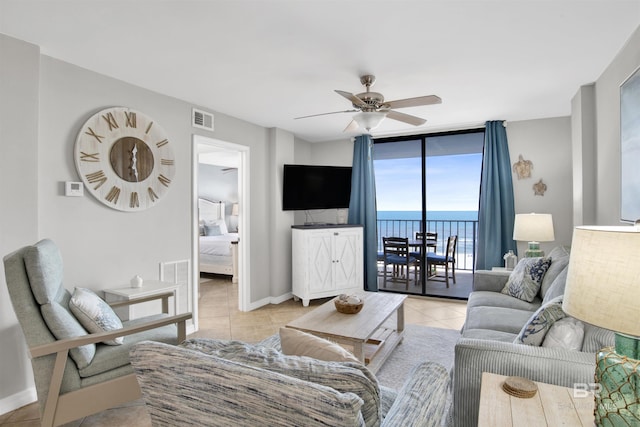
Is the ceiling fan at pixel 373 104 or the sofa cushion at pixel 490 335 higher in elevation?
the ceiling fan at pixel 373 104

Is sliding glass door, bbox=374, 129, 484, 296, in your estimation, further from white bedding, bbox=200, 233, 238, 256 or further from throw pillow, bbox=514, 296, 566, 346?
throw pillow, bbox=514, 296, 566, 346

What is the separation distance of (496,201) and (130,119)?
4366 mm

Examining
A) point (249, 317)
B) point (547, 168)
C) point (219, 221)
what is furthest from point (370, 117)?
point (219, 221)

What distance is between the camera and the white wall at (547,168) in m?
4.34

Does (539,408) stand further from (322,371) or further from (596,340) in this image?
(322,371)

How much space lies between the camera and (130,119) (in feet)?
10.2

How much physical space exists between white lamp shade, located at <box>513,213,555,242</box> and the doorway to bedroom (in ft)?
10.7

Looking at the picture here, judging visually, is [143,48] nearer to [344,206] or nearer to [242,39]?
[242,39]

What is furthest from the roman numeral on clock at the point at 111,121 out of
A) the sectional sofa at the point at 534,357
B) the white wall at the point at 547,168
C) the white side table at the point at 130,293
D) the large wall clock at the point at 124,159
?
the white wall at the point at 547,168

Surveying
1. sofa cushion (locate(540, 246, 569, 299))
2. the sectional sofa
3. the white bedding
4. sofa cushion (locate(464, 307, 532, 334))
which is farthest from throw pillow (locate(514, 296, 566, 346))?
the white bedding

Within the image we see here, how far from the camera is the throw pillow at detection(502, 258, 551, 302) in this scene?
302 cm

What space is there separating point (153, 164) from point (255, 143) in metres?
1.60

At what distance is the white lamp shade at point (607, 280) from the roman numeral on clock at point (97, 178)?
3.22 metres

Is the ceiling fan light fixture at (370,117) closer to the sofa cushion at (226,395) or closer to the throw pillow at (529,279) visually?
the throw pillow at (529,279)
